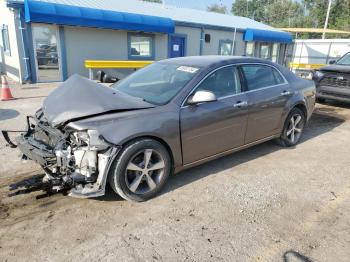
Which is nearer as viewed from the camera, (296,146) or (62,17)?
(296,146)

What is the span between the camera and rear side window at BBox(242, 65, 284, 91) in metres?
4.53

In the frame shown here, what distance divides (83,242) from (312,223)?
7.82 ft

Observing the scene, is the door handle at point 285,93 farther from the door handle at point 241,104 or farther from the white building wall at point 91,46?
the white building wall at point 91,46

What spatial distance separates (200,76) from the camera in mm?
3916

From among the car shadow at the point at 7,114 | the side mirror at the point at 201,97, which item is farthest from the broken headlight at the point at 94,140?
the car shadow at the point at 7,114

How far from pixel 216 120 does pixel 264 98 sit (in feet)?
3.72

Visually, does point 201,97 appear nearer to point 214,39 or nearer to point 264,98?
point 264,98

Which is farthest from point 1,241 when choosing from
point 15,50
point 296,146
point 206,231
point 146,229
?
point 15,50

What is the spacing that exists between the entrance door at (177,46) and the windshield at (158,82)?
44.2 feet

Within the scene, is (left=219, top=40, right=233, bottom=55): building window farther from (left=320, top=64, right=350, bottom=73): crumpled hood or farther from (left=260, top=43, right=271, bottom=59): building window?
(left=320, top=64, right=350, bottom=73): crumpled hood

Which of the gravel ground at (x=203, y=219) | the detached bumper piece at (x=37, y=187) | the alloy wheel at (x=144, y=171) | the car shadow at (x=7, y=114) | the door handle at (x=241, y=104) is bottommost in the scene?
the car shadow at (x=7, y=114)

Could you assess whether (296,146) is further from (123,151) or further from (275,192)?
(123,151)

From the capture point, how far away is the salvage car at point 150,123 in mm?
3174

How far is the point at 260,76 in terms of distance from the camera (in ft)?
15.6
